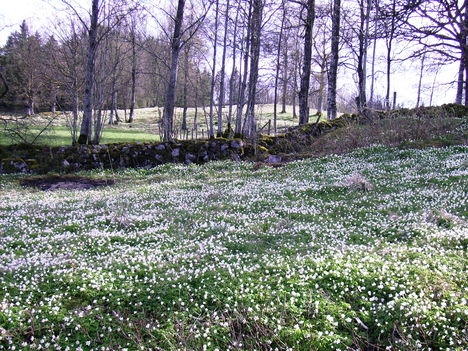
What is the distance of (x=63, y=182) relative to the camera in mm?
17156

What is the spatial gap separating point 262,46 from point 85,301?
2735cm

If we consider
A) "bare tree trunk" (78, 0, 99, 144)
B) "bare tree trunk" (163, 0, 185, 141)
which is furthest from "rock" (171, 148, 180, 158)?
"bare tree trunk" (78, 0, 99, 144)

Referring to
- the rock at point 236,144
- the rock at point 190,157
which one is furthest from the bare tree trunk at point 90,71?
the rock at point 236,144

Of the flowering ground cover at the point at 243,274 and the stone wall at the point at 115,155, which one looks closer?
the flowering ground cover at the point at 243,274

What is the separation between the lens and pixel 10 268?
5680 mm

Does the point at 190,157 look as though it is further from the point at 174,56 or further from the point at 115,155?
the point at 174,56

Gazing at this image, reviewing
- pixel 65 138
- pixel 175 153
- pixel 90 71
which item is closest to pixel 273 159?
pixel 175 153

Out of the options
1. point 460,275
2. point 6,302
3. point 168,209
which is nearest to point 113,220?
point 168,209

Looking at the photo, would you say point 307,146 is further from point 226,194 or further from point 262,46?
point 226,194

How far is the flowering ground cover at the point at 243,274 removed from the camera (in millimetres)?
4215

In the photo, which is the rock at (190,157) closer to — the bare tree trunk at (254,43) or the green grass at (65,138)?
the bare tree trunk at (254,43)

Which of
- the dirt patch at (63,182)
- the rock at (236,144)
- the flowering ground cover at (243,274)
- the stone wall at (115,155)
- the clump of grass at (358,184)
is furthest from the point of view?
the rock at (236,144)

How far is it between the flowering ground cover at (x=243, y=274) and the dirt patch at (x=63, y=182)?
18.2ft

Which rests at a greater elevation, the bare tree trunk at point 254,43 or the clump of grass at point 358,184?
the bare tree trunk at point 254,43
